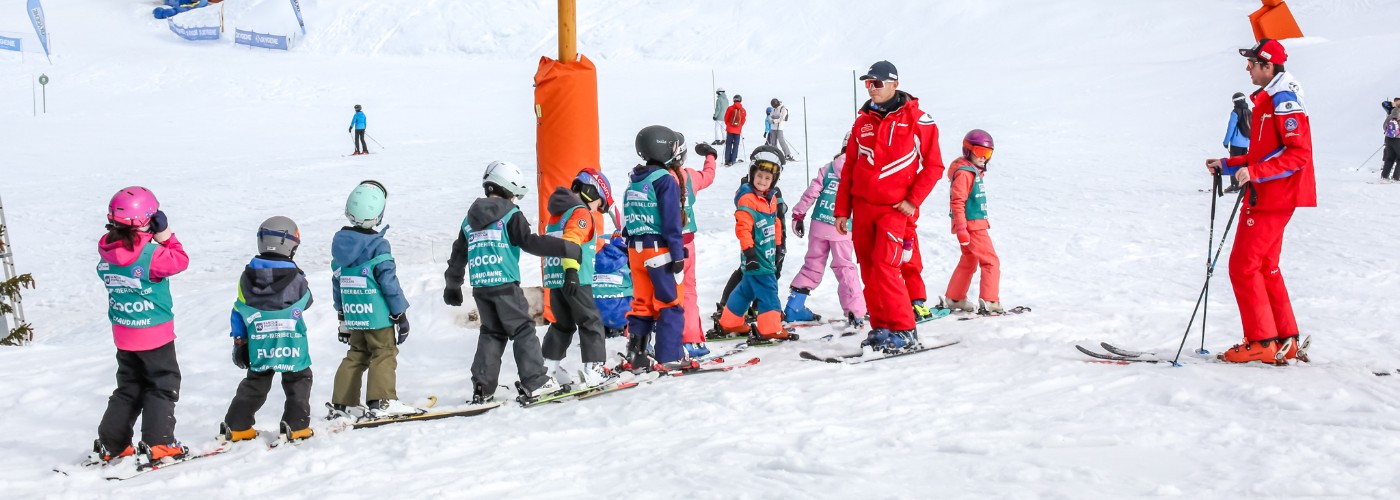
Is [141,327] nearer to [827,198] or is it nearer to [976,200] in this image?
→ [827,198]

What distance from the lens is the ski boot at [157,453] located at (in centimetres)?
534

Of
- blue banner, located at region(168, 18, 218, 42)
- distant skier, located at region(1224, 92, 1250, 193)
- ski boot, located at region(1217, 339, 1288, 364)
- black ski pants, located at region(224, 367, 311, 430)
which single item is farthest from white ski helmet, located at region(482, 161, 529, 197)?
blue banner, located at region(168, 18, 218, 42)

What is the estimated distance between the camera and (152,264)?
5430 mm

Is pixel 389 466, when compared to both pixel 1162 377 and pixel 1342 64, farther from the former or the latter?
pixel 1342 64

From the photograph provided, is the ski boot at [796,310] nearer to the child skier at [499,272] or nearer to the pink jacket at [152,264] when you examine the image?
the child skier at [499,272]

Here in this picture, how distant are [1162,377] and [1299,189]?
149cm

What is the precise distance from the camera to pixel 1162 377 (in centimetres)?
519

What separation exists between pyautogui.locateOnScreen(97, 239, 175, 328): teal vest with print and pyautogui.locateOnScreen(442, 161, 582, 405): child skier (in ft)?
4.98

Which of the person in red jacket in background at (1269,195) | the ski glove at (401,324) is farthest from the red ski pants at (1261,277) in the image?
the ski glove at (401,324)

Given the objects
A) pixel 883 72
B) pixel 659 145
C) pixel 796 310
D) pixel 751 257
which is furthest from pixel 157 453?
pixel 796 310

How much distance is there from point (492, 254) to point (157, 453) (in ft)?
Answer: 6.62

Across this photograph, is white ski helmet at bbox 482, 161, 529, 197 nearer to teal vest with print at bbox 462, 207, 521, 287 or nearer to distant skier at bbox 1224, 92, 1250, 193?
teal vest with print at bbox 462, 207, 521, 287

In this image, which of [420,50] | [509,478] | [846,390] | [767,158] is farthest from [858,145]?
[420,50]

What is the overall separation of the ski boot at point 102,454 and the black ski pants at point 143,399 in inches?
0.9
